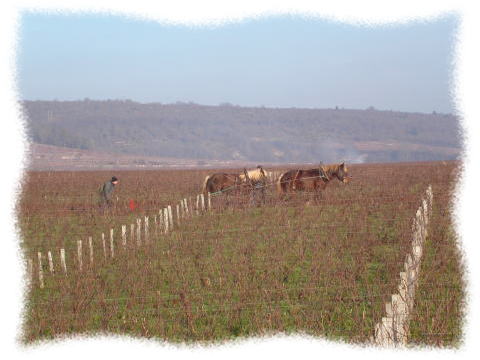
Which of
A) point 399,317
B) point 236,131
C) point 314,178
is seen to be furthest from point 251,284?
point 236,131

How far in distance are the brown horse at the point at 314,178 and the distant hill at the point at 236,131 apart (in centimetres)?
7297

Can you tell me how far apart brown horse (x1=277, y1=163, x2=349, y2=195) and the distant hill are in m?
73.0

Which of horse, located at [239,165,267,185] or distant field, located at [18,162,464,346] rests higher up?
horse, located at [239,165,267,185]

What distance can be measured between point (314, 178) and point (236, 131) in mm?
112486

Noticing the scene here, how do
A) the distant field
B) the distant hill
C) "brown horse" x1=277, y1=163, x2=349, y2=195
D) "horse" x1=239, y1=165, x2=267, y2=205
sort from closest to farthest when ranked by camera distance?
the distant field → "horse" x1=239, y1=165, x2=267, y2=205 → "brown horse" x1=277, y1=163, x2=349, y2=195 → the distant hill

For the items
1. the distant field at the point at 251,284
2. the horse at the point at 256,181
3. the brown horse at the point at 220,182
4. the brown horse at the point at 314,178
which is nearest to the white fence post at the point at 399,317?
the distant field at the point at 251,284

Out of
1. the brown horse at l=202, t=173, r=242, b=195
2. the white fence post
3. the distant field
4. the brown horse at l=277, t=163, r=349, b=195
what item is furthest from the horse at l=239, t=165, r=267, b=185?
the white fence post

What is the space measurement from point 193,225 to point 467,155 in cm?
1179

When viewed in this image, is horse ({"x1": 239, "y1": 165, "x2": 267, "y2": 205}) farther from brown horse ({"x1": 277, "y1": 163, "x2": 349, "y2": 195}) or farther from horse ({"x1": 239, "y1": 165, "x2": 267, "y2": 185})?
brown horse ({"x1": 277, "y1": 163, "x2": 349, "y2": 195})

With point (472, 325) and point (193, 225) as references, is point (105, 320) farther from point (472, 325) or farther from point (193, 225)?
point (193, 225)

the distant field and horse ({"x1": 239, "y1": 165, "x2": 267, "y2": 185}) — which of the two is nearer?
the distant field

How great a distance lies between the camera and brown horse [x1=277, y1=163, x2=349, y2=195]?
73.5ft

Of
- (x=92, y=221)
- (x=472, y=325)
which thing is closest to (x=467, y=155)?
(x=472, y=325)

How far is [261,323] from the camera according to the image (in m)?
7.23
